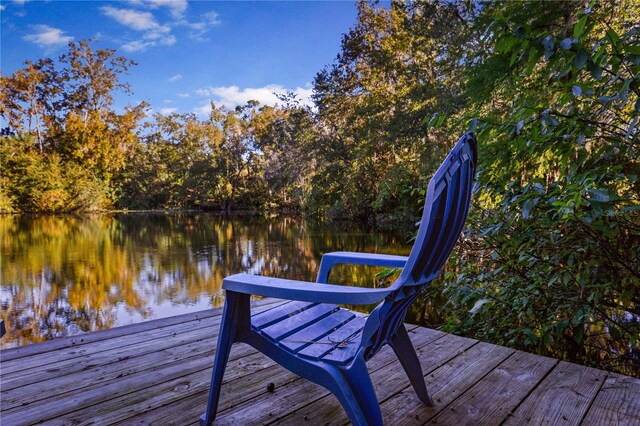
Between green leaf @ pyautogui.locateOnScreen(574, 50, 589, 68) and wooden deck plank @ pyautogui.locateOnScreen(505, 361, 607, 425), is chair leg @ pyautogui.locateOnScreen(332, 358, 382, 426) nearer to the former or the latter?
wooden deck plank @ pyautogui.locateOnScreen(505, 361, 607, 425)

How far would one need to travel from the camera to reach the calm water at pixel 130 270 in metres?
4.81

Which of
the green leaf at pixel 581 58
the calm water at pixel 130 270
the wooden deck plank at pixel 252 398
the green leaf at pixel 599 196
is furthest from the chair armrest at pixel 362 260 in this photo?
the calm water at pixel 130 270

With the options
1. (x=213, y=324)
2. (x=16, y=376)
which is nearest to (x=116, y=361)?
(x=16, y=376)

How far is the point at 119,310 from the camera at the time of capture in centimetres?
511

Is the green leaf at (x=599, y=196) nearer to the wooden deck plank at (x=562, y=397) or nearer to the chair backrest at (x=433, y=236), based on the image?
the chair backrest at (x=433, y=236)

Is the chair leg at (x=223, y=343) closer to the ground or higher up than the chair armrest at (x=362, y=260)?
closer to the ground

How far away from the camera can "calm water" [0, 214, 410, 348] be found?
189 inches

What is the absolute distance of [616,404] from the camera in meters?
1.32

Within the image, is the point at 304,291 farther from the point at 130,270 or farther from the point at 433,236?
the point at 130,270

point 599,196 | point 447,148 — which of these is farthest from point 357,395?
point 447,148

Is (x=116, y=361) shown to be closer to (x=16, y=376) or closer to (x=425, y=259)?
(x=16, y=376)

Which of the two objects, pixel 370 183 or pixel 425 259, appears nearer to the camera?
pixel 425 259

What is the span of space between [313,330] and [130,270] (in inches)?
281

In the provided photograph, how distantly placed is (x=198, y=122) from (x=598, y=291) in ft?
90.3
